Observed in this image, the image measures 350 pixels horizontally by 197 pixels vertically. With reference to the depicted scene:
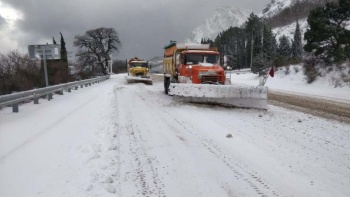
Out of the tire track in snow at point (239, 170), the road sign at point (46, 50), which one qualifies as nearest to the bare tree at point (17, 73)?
the road sign at point (46, 50)

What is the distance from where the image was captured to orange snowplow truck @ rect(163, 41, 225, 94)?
43.3 ft

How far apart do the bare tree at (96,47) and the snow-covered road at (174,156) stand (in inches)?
1923

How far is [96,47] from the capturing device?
5738 cm

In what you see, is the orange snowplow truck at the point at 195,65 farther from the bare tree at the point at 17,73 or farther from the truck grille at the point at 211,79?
the bare tree at the point at 17,73

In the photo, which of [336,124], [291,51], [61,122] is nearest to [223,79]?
[336,124]

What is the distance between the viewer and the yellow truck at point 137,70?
3197 centimetres

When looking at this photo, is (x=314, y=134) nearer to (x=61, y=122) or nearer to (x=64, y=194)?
(x=64, y=194)

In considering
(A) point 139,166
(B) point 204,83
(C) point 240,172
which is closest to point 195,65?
(B) point 204,83

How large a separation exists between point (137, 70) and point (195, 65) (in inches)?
780

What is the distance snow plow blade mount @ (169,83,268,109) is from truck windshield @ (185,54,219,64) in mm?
2406

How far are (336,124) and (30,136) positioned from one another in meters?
7.77

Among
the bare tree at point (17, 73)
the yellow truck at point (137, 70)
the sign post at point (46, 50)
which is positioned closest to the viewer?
the sign post at point (46, 50)

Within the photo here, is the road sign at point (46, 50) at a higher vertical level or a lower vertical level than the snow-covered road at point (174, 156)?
higher

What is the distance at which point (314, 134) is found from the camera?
24.3 ft
